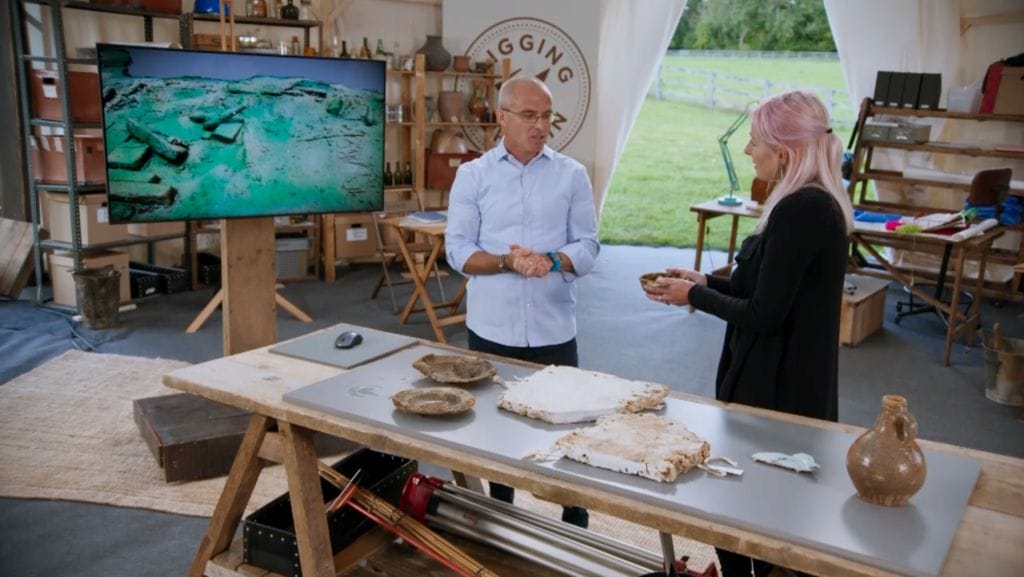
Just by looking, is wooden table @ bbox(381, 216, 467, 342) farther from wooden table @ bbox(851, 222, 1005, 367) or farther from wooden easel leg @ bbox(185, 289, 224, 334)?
wooden table @ bbox(851, 222, 1005, 367)

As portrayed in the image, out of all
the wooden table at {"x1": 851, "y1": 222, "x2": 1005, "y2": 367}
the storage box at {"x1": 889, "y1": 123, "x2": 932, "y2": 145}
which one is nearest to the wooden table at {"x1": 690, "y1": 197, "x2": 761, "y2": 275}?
the wooden table at {"x1": 851, "y1": 222, "x2": 1005, "y2": 367}

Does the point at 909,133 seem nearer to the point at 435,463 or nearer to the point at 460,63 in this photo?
the point at 460,63

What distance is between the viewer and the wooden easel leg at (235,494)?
2293mm

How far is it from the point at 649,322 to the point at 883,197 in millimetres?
3022

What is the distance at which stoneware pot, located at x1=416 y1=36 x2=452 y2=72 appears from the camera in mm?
7258

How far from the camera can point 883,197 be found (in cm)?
779

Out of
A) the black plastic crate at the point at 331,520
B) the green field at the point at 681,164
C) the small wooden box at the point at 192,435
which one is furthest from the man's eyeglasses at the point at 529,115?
the green field at the point at 681,164

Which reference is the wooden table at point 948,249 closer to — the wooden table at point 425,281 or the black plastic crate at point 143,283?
the wooden table at point 425,281

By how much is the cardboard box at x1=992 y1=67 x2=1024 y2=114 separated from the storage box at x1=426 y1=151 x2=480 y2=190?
4051mm

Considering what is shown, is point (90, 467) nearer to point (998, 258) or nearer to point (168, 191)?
point (168, 191)

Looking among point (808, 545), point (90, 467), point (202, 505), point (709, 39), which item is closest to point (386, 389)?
point (808, 545)

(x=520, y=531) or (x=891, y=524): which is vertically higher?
(x=891, y=524)

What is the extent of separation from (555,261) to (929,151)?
5381mm

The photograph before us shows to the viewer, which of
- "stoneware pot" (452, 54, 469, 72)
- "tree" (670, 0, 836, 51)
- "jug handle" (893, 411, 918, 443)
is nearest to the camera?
"jug handle" (893, 411, 918, 443)
